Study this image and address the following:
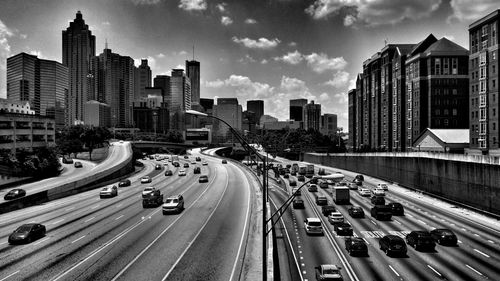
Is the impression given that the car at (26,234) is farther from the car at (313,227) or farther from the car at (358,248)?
the car at (358,248)

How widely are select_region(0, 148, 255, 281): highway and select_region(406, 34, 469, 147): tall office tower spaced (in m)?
86.1

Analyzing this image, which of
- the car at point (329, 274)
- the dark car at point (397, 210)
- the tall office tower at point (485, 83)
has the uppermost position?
the tall office tower at point (485, 83)

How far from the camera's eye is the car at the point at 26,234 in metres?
33.8

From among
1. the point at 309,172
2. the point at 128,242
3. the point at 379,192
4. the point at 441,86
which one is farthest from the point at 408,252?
the point at 441,86

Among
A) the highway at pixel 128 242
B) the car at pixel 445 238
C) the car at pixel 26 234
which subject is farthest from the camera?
the car at pixel 445 238

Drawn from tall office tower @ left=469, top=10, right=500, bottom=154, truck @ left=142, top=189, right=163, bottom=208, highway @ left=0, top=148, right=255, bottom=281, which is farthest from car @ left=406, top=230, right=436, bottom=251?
tall office tower @ left=469, top=10, right=500, bottom=154

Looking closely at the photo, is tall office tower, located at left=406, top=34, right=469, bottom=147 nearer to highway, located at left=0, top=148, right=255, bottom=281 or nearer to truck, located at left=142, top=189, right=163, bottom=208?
highway, located at left=0, top=148, right=255, bottom=281

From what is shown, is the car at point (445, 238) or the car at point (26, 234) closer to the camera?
the car at point (26, 234)

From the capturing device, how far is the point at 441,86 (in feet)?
396

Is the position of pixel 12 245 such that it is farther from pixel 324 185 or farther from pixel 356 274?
pixel 324 185

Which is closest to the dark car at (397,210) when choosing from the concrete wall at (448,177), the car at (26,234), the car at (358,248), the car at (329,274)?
the concrete wall at (448,177)

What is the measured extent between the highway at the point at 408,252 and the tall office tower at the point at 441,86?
71783 millimetres

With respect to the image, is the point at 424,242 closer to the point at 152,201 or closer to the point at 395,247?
the point at 395,247

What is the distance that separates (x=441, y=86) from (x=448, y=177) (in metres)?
67.5
